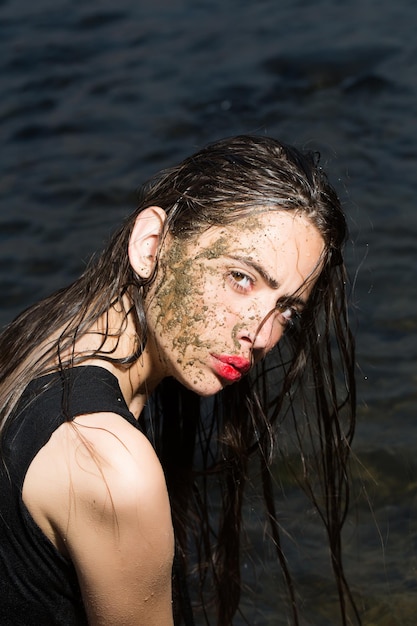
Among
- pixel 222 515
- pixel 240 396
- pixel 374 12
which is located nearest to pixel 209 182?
pixel 240 396

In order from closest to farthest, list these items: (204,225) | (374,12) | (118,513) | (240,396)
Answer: (118,513) → (204,225) → (240,396) → (374,12)

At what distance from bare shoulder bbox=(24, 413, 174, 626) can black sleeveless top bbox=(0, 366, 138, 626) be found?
3cm

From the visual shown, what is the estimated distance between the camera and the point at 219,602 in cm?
404

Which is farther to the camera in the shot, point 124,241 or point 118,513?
point 124,241

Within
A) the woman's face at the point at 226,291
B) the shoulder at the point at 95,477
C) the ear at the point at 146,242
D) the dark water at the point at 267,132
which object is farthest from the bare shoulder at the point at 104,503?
the dark water at the point at 267,132

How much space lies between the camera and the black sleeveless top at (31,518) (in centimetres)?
273

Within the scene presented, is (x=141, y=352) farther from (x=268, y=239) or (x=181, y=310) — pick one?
(x=268, y=239)

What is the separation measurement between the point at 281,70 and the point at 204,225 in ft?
16.3

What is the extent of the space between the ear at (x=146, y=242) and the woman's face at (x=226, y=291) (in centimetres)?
3

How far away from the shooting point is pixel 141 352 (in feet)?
10.2

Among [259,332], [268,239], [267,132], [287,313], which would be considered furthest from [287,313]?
[267,132]

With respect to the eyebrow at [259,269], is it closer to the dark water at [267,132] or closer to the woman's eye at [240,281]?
the woman's eye at [240,281]

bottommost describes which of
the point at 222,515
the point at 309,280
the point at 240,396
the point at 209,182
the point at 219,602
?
the point at 219,602

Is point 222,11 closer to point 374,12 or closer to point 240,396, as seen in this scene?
point 374,12
